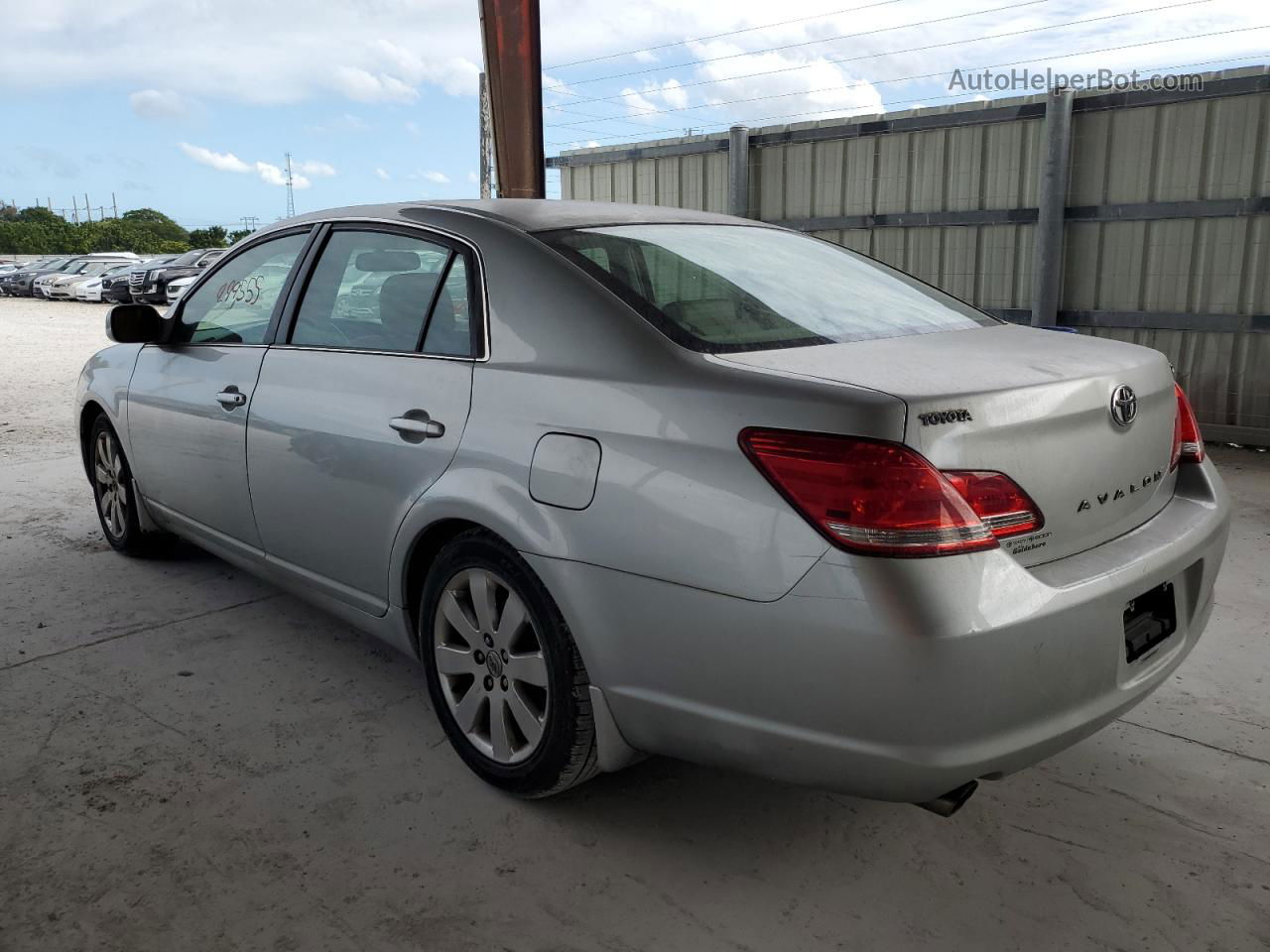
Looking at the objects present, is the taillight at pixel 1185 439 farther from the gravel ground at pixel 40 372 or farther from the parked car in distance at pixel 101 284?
the parked car in distance at pixel 101 284

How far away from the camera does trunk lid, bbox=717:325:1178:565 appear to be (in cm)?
193

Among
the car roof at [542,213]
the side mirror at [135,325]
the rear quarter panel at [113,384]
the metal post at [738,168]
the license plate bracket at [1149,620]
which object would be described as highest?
the metal post at [738,168]

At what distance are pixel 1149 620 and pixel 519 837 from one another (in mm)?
1492

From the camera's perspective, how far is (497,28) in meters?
7.83

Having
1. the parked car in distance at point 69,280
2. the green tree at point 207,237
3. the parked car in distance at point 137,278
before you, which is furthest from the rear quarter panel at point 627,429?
the green tree at point 207,237

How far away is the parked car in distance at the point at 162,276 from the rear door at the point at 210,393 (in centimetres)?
2109

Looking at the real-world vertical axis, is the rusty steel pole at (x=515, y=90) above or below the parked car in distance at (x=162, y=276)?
above

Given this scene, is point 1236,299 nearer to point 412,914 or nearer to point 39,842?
point 412,914

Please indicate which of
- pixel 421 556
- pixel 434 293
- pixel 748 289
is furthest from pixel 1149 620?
pixel 434 293

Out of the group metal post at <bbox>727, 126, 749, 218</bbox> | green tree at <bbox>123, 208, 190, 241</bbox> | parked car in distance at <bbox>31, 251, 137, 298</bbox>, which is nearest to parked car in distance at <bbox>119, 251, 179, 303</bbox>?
parked car in distance at <bbox>31, 251, 137, 298</bbox>

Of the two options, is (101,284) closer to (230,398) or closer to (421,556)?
(230,398)

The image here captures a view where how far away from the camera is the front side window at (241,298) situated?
3.45 metres

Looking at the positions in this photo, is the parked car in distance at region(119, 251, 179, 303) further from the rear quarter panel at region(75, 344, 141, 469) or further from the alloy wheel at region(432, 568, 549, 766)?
the alloy wheel at region(432, 568, 549, 766)

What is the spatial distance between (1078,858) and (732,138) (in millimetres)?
8235
